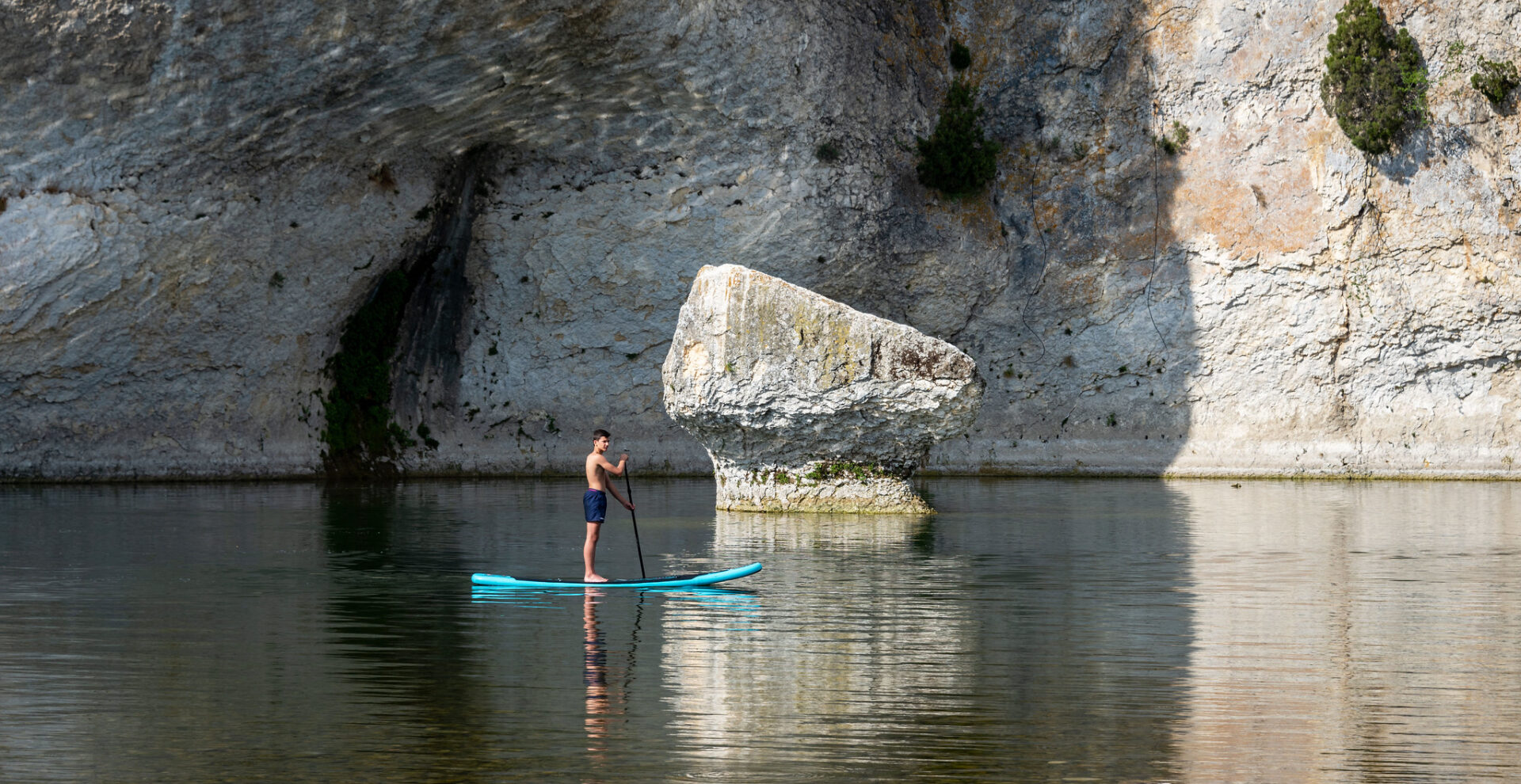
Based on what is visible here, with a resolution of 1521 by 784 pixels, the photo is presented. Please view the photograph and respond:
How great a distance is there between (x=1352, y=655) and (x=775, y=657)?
4123 mm

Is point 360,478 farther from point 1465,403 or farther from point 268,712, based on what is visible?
point 268,712

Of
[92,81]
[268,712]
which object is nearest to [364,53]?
[92,81]

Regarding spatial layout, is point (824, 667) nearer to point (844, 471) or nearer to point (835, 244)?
point (844, 471)

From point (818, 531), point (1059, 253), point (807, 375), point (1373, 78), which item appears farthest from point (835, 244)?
point (818, 531)

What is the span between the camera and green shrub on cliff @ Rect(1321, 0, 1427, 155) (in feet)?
125

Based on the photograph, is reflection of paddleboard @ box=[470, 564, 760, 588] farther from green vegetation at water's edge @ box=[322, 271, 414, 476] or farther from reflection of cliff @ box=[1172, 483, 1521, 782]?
green vegetation at water's edge @ box=[322, 271, 414, 476]

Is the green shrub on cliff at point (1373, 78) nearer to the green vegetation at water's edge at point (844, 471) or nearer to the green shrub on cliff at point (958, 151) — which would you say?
the green shrub on cliff at point (958, 151)

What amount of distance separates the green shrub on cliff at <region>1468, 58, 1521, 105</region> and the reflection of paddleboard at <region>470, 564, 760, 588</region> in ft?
96.5

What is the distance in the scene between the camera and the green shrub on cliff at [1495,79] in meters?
37.9

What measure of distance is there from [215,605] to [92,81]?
19.5 m

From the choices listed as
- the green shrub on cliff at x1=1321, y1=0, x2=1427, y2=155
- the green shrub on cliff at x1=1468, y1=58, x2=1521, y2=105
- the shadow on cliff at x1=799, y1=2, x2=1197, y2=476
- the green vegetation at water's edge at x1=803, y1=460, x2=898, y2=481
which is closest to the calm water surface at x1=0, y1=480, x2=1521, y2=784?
the green vegetation at water's edge at x1=803, y1=460, x2=898, y2=481

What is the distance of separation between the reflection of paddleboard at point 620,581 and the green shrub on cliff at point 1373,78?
91.0 feet

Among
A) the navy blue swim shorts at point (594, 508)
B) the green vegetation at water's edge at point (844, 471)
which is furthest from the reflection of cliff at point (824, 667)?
the green vegetation at water's edge at point (844, 471)

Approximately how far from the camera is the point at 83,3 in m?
29.7
